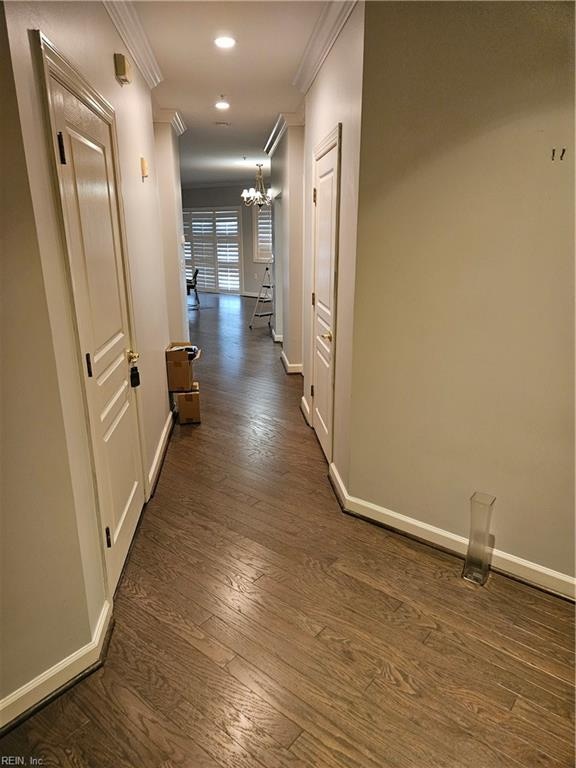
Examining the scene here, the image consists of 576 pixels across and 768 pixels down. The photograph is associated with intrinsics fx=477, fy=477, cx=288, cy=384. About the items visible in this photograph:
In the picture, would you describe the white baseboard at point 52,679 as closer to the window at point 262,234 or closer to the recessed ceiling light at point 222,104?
the recessed ceiling light at point 222,104

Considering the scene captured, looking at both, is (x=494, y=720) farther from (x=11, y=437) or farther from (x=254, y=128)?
(x=254, y=128)

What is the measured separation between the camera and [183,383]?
406cm

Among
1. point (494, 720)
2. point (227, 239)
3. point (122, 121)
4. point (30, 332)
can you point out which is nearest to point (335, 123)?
point (122, 121)

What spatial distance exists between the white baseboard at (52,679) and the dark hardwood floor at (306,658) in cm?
5

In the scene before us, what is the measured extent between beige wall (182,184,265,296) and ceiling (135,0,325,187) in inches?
233

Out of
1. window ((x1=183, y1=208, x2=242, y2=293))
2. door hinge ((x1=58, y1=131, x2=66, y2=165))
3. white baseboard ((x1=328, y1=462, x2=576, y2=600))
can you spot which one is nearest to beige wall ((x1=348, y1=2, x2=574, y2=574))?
white baseboard ((x1=328, y1=462, x2=576, y2=600))

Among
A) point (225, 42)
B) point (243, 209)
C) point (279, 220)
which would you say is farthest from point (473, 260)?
point (243, 209)

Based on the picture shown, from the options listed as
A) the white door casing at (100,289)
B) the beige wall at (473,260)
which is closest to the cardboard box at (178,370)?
the white door casing at (100,289)

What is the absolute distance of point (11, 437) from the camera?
1410 millimetres

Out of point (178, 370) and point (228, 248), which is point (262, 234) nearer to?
point (228, 248)

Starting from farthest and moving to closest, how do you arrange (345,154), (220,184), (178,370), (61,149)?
(220,184) → (178,370) → (345,154) → (61,149)

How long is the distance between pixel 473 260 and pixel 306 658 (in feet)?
5.88

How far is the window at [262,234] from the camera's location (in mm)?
11320

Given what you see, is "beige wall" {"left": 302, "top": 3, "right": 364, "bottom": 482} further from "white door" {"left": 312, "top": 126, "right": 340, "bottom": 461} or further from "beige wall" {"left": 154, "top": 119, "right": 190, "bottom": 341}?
"beige wall" {"left": 154, "top": 119, "right": 190, "bottom": 341}
